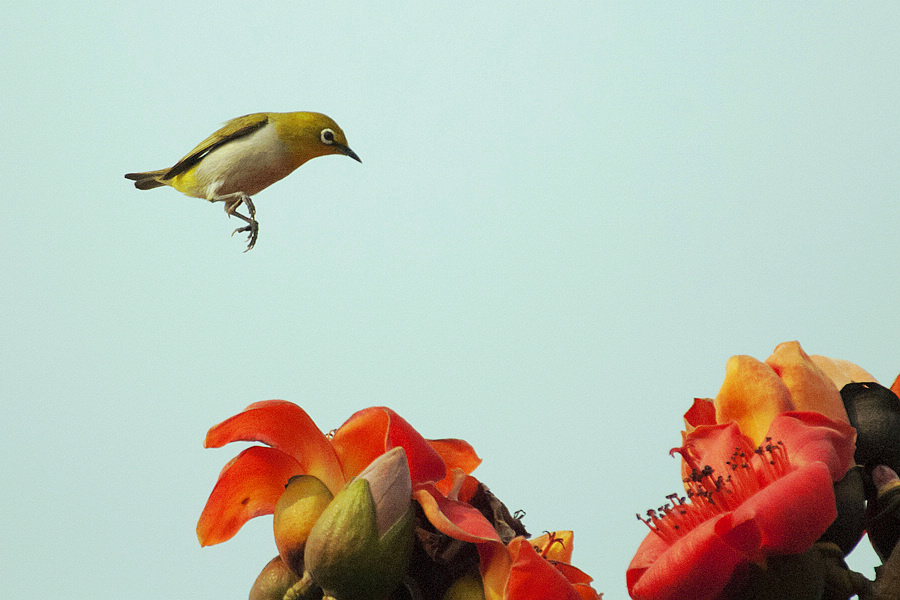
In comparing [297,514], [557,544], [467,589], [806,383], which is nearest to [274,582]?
[297,514]

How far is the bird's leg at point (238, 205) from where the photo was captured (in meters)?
1.63

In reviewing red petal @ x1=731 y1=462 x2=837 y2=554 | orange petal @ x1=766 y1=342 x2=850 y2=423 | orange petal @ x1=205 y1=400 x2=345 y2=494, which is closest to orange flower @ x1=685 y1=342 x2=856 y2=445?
orange petal @ x1=766 y1=342 x2=850 y2=423

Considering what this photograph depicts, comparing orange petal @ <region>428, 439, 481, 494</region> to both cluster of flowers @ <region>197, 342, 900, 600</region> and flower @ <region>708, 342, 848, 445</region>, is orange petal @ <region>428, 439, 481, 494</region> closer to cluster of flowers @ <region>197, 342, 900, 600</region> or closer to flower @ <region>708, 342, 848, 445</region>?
cluster of flowers @ <region>197, 342, 900, 600</region>

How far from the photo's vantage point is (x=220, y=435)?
836 mm

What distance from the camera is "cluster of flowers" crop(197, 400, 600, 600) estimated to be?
0.73 m

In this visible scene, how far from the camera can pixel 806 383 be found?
0.83 meters

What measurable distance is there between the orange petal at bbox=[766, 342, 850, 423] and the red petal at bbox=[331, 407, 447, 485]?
34 centimetres

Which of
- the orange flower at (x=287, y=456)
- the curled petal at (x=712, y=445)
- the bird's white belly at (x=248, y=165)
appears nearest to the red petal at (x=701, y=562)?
the curled petal at (x=712, y=445)

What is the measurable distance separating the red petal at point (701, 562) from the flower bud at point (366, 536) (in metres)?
0.22

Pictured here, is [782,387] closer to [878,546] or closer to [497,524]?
[878,546]

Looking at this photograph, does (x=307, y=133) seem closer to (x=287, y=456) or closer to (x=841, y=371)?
(x=287, y=456)

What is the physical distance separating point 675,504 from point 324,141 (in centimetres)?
126

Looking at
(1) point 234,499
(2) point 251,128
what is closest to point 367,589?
(1) point 234,499

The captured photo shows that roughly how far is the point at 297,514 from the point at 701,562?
357 millimetres
